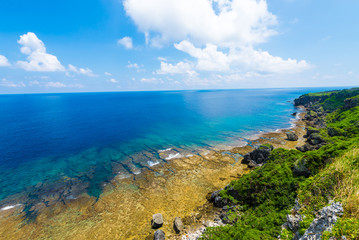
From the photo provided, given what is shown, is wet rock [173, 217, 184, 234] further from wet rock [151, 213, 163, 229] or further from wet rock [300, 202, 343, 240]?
wet rock [300, 202, 343, 240]

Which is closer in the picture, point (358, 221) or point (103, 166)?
point (358, 221)

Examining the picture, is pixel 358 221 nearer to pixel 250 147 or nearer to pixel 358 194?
pixel 358 194

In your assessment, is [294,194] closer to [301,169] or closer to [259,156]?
[301,169]

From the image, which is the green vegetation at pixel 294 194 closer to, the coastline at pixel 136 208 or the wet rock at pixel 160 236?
the coastline at pixel 136 208

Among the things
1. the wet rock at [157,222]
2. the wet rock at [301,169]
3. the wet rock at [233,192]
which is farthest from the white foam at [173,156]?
the wet rock at [301,169]

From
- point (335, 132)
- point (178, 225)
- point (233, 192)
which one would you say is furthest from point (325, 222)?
point (335, 132)

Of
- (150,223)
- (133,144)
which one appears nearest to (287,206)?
(150,223)

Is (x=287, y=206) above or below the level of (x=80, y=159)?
above
